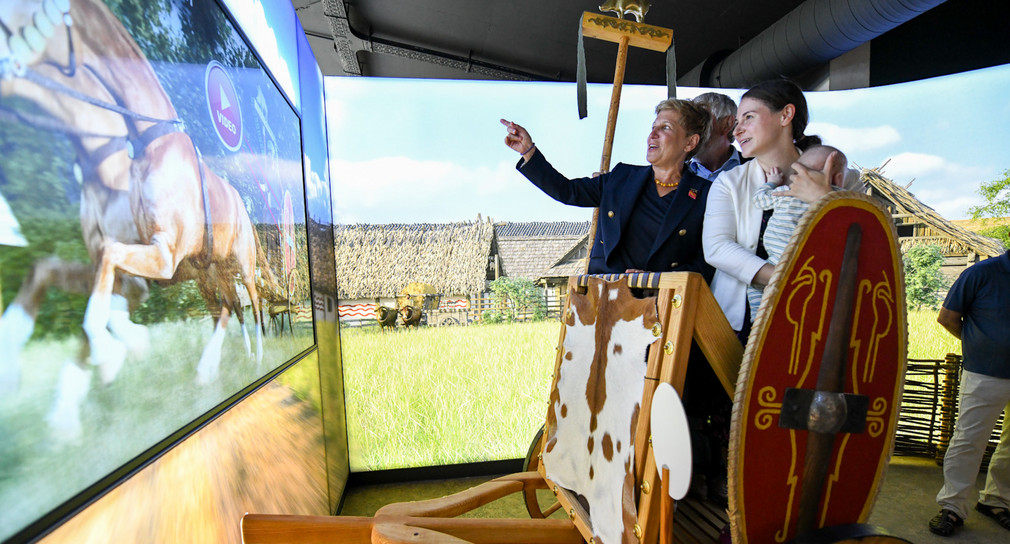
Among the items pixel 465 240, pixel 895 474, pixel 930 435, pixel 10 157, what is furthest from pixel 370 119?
pixel 930 435

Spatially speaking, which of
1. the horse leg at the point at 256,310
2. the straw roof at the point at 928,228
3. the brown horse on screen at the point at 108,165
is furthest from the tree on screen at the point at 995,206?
the brown horse on screen at the point at 108,165

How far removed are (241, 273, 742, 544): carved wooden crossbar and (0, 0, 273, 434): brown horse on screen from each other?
0.45 m

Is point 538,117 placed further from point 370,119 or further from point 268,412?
point 268,412

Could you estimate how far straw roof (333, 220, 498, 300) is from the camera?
292 cm

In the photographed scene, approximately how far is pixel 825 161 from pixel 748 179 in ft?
0.64

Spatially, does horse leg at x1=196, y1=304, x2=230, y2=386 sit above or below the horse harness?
below

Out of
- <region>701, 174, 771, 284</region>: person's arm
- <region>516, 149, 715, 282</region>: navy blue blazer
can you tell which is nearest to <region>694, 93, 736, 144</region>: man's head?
<region>516, 149, 715, 282</region>: navy blue blazer

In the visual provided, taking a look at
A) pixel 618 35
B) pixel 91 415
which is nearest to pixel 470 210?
pixel 618 35

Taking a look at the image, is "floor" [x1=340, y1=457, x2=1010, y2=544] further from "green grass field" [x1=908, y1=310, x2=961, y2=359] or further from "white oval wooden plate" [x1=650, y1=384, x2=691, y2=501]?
"white oval wooden plate" [x1=650, y1=384, x2=691, y2=501]

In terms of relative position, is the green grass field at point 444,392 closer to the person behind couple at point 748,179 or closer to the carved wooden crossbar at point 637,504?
the carved wooden crossbar at point 637,504

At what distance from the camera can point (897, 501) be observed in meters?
2.75

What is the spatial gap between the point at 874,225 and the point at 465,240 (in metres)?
2.41

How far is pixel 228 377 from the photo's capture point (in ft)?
3.76

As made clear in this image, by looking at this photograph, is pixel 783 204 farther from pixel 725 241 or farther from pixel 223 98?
pixel 223 98
